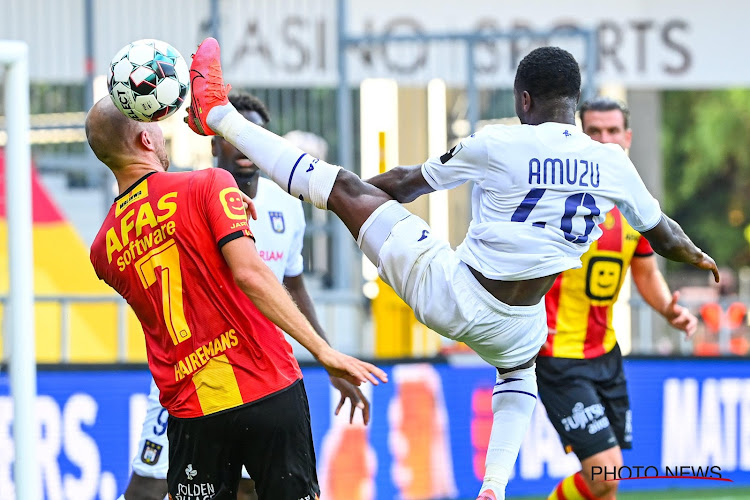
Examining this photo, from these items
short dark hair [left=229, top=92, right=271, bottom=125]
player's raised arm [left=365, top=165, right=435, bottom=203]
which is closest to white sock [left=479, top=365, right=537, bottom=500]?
player's raised arm [left=365, top=165, right=435, bottom=203]

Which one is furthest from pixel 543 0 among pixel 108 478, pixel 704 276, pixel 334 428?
pixel 704 276

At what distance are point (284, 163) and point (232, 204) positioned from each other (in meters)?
0.85

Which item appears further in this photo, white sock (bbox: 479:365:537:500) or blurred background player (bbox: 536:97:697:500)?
blurred background player (bbox: 536:97:697:500)

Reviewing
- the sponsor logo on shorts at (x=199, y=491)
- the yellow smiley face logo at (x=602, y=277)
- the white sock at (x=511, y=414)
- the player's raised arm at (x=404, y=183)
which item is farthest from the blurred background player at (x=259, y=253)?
the yellow smiley face logo at (x=602, y=277)

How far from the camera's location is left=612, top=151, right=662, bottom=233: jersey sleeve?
17.0 ft

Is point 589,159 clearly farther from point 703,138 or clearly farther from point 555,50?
point 703,138

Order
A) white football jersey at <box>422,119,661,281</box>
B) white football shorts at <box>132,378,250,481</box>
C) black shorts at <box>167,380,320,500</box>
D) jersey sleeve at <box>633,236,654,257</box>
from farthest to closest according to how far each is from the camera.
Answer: jersey sleeve at <box>633,236,654,257</box>
white football shorts at <box>132,378,250,481</box>
white football jersey at <box>422,119,661,281</box>
black shorts at <box>167,380,320,500</box>

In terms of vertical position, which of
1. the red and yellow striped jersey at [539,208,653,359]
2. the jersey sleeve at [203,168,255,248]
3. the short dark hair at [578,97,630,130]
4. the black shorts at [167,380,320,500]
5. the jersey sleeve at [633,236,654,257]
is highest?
the short dark hair at [578,97,630,130]

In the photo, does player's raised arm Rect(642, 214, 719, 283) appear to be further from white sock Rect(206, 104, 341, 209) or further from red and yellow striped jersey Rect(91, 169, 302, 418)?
red and yellow striped jersey Rect(91, 169, 302, 418)

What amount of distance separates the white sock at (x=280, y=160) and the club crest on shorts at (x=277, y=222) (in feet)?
2.93

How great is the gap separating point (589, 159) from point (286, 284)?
1896 millimetres

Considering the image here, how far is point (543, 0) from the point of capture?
13.9 metres

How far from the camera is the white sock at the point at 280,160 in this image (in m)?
5.21

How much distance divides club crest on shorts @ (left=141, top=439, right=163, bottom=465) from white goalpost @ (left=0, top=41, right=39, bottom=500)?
804 millimetres
